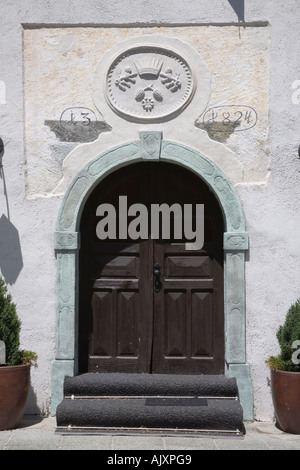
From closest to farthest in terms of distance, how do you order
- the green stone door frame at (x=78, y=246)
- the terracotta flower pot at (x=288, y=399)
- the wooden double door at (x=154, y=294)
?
the terracotta flower pot at (x=288, y=399)
the green stone door frame at (x=78, y=246)
the wooden double door at (x=154, y=294)

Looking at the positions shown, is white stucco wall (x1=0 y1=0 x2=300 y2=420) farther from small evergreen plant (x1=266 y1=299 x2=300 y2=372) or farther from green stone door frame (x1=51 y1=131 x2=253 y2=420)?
small evergreen plant (x1=266 y1=299 x2=300 y2=372)

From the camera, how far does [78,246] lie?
6492 mm

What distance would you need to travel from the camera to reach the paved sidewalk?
17.9 feet

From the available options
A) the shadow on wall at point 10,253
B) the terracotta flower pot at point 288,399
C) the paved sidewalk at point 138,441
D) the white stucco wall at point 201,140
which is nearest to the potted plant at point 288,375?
the terracotta flower pot at point 288,399

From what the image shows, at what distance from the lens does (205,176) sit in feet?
21.1

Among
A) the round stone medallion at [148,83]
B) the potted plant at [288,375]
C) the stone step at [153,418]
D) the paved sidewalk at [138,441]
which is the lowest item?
the paved sidewalk at [138,441]

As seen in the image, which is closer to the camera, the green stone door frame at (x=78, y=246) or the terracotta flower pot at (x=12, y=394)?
the terracotta flower pot at (x=12, y=394)

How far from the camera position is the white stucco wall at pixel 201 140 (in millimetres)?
6410

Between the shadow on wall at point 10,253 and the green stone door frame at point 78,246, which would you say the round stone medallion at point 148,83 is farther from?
the shadow on wall at point 10,253

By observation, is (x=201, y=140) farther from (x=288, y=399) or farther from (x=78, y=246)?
(x=288, y=399)

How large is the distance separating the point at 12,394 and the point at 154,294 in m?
1.71

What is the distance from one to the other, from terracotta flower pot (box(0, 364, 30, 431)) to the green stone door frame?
0.45 m

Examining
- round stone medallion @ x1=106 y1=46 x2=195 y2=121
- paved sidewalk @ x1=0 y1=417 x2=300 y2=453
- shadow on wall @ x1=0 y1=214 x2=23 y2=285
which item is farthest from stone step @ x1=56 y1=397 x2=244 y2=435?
round stone medallion @ x1=106 y1=46 x2=195 y2=121

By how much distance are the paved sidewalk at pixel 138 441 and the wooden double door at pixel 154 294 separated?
952 millimetres
